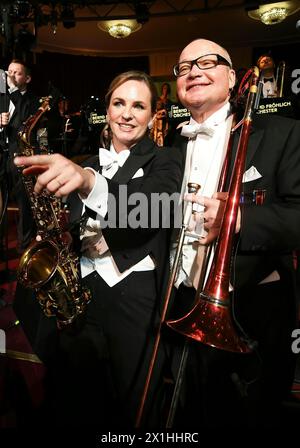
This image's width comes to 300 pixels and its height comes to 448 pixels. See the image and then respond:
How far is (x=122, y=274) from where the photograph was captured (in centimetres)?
166

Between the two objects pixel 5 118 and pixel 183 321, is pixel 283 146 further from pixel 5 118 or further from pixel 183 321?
pixel 5 118

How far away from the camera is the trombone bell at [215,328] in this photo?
1154 millimetres

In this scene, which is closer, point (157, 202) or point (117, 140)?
point (157, 202)

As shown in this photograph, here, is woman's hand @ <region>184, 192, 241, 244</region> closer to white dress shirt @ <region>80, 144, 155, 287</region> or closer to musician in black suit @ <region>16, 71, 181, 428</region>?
musician in black suit @ <region>16, 71, 181, 428</region>

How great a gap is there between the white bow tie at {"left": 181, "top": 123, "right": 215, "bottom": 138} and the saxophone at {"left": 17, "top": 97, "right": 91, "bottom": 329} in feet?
2.66

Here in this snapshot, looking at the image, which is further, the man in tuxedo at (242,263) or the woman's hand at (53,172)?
the man in tuxedo at (242,263)

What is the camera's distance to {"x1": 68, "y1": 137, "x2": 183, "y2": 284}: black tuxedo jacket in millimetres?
1344

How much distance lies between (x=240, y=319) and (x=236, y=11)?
9.72 metres

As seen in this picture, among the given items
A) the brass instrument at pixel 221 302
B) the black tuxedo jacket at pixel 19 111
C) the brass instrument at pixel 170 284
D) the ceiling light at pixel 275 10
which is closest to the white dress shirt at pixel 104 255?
the brass instrument at pixel 170 284

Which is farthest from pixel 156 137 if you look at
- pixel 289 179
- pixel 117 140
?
pixel 289 179

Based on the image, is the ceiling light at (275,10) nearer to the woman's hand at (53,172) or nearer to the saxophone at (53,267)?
the saxophone at (53,267)

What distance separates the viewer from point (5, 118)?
3406 millimetres

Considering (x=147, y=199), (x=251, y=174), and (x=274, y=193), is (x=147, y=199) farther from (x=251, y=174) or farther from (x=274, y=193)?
(x=274, y=193)

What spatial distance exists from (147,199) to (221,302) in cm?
51
